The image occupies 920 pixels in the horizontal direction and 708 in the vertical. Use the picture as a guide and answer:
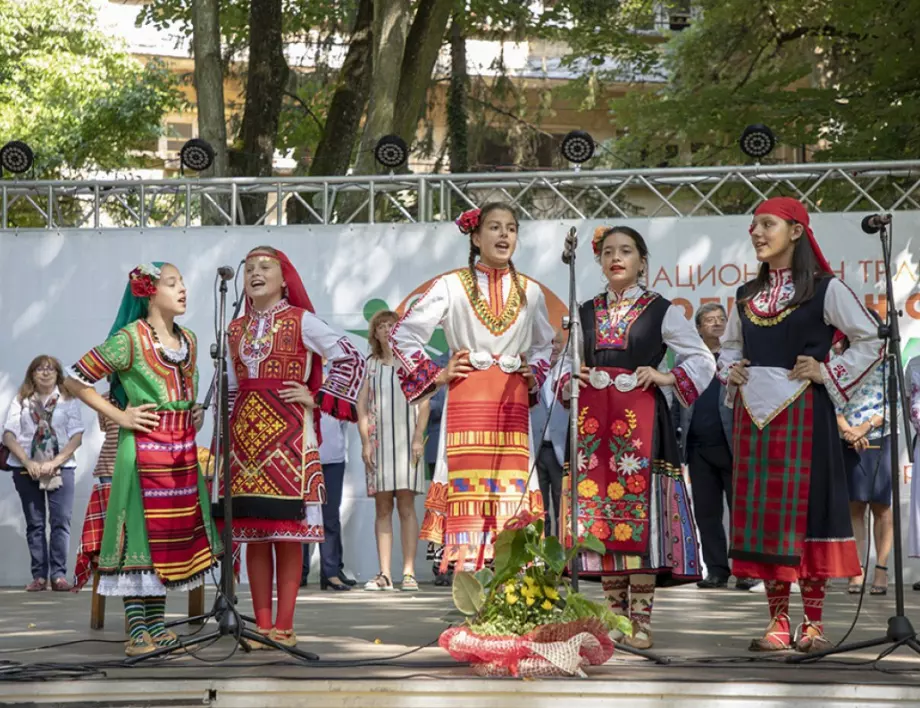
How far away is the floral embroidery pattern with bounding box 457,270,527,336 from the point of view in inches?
237

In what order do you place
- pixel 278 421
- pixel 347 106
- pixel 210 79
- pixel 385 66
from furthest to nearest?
pixel 347 106 → pixel 210 79 → pixel 385 66 → pixel 278 421

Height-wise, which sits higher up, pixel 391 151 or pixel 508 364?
pixel 391 151

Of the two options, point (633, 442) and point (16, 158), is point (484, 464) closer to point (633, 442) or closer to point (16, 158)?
point (633, 442)

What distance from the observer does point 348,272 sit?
10.3m

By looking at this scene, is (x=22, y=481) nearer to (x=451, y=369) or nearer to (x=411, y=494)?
(x=411, y=494)

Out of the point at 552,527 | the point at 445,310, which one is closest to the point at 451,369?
the point at 445,310

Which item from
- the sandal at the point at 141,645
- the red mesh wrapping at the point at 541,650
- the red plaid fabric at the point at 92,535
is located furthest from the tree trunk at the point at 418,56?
the red mesh wrapping at the point at 541,650

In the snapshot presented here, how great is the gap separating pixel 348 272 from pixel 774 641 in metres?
5.20

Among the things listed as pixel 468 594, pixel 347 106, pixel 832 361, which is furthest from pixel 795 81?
pixel 468 594

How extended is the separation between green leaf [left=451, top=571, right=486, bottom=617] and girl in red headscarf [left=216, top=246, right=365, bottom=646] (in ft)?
3.03

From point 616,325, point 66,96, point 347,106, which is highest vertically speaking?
point 66,96

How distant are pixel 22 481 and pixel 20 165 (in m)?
2.34

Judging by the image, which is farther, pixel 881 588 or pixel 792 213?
pixel 881 588

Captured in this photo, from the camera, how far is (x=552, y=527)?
31.4 feet
